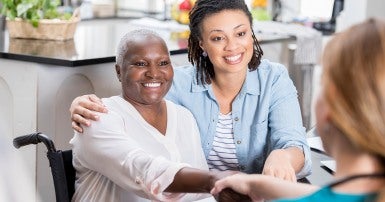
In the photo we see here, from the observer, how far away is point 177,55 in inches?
118

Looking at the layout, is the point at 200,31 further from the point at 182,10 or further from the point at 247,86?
the point at 182,10

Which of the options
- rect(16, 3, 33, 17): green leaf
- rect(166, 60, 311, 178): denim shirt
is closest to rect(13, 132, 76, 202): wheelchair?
rect(166, 60, 311, 178): denim shirt

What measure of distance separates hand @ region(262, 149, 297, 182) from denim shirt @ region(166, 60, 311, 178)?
13cm

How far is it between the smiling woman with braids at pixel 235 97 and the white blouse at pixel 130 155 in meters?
0.15

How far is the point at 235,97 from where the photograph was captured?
1982 mm

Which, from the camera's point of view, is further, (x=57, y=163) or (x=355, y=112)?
(x=57, y=163)

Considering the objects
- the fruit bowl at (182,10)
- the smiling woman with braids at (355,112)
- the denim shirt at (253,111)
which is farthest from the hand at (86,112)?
the fruit bowl at (182,10)

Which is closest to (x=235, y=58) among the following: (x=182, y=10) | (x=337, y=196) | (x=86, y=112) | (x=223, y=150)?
(x=223, y=150)

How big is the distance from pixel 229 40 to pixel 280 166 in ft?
1.33

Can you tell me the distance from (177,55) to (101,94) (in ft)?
1.40

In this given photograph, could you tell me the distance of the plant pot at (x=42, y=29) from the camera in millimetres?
3100

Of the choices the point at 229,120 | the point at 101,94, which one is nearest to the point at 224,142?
the point at 229,120

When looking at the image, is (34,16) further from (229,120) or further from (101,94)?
(229,120)

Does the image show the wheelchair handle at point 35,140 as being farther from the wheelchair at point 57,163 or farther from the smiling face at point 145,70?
the smiling face at point 145,70
